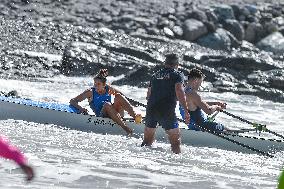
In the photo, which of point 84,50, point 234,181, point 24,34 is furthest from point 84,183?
point 24,34

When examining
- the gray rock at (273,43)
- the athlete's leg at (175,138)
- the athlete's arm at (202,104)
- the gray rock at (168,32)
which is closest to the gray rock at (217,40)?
the gray rock at (168,32)

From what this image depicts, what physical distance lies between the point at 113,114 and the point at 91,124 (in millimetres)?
539

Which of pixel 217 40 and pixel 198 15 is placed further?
pixel 198 15

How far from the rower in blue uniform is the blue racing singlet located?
196 centimetres

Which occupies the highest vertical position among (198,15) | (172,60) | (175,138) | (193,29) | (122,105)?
(198,15)

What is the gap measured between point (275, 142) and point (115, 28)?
2209 centimetres

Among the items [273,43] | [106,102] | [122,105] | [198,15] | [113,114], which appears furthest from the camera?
[273,43]

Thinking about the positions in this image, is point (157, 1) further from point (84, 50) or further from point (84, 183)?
point (84, 183)

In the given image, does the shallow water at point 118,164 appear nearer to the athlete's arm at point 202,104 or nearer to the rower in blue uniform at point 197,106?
the rower in blue uniform at point 197,106

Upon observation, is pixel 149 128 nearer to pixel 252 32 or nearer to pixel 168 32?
pixel 168 32

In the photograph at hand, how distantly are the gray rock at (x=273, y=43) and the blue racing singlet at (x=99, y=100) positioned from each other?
79.6 feet

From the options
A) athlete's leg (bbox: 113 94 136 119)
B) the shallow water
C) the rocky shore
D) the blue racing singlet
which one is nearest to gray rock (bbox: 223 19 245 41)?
the rocky shore

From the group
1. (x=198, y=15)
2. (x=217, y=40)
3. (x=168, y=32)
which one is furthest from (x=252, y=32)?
(x=168, y=32)

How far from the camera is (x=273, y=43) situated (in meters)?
37.0
